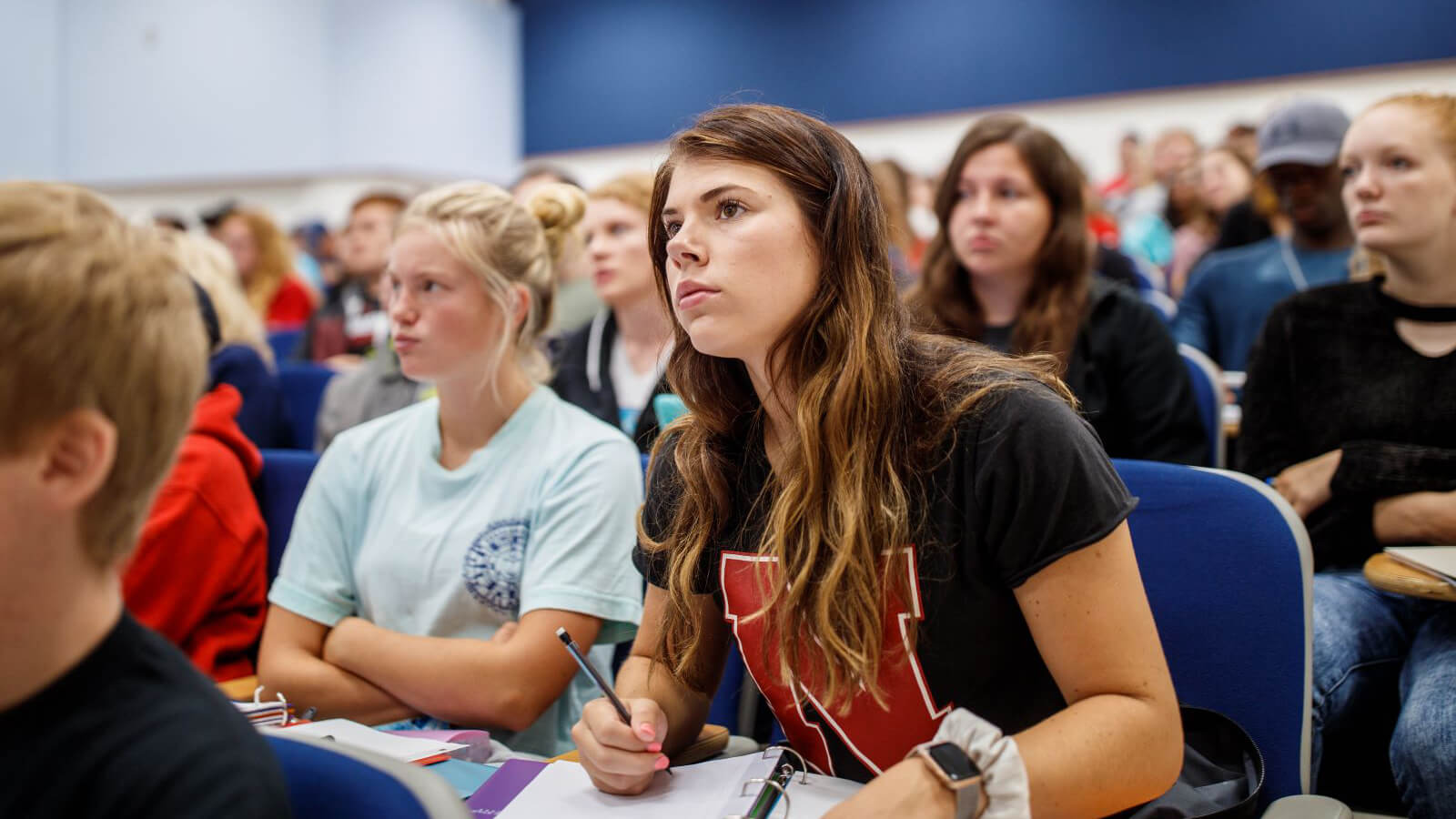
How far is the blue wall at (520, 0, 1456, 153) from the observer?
7.84 meters

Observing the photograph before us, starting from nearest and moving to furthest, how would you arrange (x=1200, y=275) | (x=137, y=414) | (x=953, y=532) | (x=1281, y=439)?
(x=137, y=414), (x=953, y=532), (x=1281, y=439), (x=1200, y=275)

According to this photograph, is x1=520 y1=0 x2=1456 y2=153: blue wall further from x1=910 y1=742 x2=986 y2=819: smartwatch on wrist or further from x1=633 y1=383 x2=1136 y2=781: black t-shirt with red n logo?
x1=910 y1=742 x2=986 y2=819: smartwatch on wrist

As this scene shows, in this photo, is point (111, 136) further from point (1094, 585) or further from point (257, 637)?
point (1094, 585)

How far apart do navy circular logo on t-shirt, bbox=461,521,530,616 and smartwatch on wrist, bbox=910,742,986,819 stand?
0.85 meters

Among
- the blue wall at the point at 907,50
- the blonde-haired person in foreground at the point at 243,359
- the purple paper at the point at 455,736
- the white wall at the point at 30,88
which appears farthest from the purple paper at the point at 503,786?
the white wall at the point at 30,88

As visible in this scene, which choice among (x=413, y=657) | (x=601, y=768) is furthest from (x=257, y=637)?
(x=601, y=768)

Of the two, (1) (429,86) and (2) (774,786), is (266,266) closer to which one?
(1) (429,86)

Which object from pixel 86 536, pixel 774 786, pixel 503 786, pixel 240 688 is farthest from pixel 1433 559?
pixel 240 688

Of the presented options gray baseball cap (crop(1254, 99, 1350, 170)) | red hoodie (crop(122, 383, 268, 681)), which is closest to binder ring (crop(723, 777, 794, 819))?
red hoodie (crop(122, 383, 268, 681))

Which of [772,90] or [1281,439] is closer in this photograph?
[1281,439]

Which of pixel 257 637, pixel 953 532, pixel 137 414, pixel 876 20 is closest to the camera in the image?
pixel 137 414

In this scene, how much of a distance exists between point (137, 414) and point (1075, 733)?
32.7 inches

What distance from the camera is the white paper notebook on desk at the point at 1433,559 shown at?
4.88 ft

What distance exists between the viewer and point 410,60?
9.33 metres
